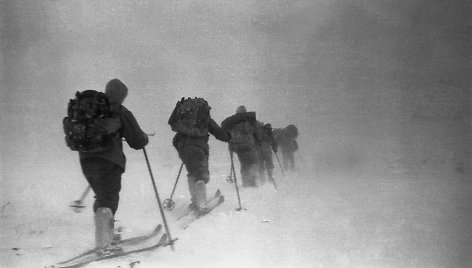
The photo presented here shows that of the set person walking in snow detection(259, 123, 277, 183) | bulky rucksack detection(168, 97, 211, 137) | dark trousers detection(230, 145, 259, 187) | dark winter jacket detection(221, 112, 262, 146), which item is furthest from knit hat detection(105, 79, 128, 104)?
person walking in snow detection(259, 123, 277, 183)

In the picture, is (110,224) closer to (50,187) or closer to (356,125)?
(50,187)

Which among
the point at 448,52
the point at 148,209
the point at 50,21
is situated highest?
the point at 50,21

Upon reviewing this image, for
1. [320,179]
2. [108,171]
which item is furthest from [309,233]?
[320,179]

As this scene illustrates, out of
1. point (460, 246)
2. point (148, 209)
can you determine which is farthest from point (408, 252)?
point (148, 209)

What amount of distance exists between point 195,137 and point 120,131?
5.92ft

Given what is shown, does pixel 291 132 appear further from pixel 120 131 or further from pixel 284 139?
pixel 120 131

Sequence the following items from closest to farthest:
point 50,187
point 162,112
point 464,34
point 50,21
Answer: point 464,34, point 50,21, point 50,187, point 162,112

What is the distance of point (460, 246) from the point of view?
265 centimetres

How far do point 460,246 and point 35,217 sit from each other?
4.18 m

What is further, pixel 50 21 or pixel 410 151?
pixel 410 151

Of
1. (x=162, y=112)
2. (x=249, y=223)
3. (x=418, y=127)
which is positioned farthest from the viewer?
(x=162, y=112)

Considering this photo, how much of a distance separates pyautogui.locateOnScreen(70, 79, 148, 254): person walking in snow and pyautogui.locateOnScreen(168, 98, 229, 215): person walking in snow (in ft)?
5.15

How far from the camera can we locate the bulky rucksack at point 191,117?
4.88m

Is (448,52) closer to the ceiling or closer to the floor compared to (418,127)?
closer to the ceiling
